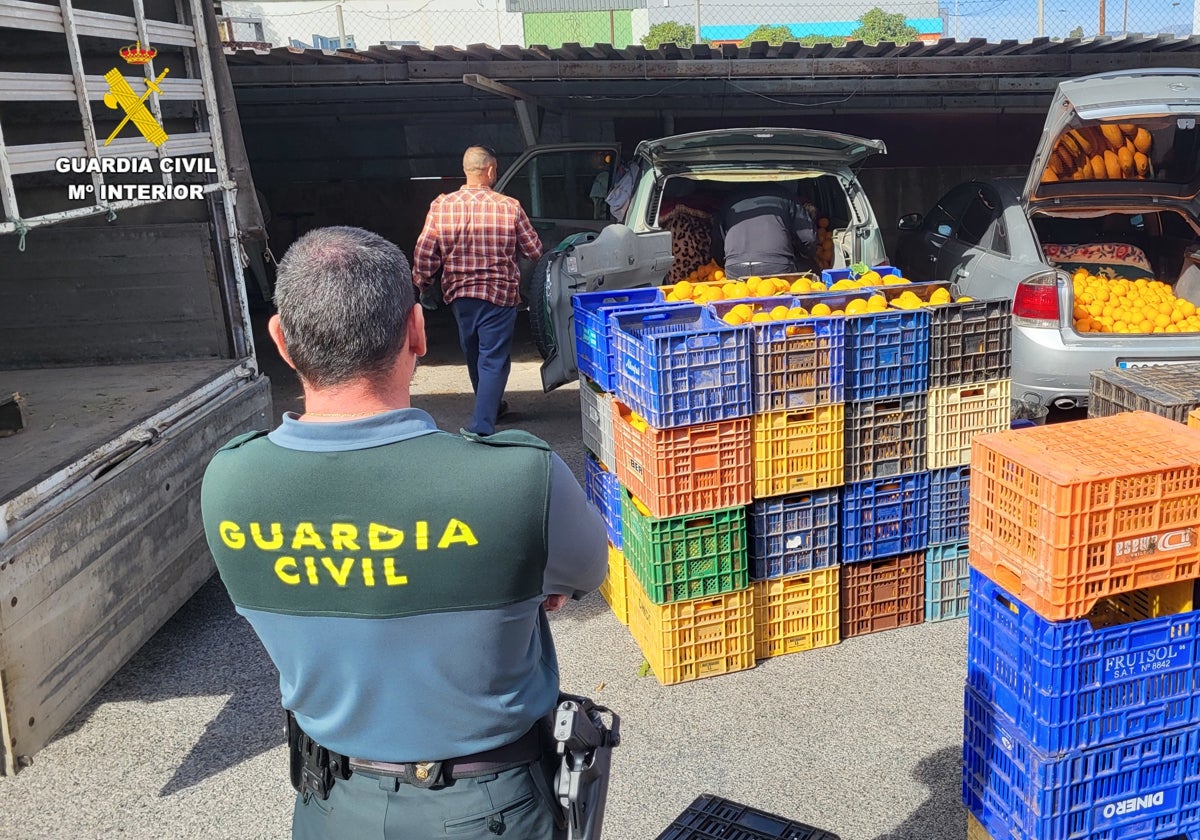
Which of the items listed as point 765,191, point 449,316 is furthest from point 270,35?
point 765,191

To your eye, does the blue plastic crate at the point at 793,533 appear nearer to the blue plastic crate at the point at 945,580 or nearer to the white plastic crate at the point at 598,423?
the blue plastic crate at the point at 945,580

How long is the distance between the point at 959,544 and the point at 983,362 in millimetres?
818

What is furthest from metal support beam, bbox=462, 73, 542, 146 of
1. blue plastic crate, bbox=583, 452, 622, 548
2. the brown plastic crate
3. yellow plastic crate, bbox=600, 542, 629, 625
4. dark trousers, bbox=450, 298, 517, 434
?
the brown plastic crate

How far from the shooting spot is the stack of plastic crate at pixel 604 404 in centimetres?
469

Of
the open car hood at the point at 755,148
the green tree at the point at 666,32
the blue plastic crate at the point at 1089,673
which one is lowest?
the blue plastic crate at the point at 1089,673

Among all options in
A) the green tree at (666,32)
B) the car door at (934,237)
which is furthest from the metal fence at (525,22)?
the car door at (934,237)

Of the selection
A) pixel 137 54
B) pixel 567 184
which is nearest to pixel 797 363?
pixel 137 54

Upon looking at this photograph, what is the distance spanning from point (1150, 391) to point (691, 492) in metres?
1.68

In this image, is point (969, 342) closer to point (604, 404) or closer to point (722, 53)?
point (604, 404)

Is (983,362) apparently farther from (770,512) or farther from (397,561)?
(397,561)

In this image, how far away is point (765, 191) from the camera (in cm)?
720

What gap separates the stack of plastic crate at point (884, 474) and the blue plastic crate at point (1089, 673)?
1.55 meters

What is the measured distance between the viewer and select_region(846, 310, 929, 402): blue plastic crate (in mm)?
4352

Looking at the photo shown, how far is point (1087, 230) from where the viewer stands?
7766mm
